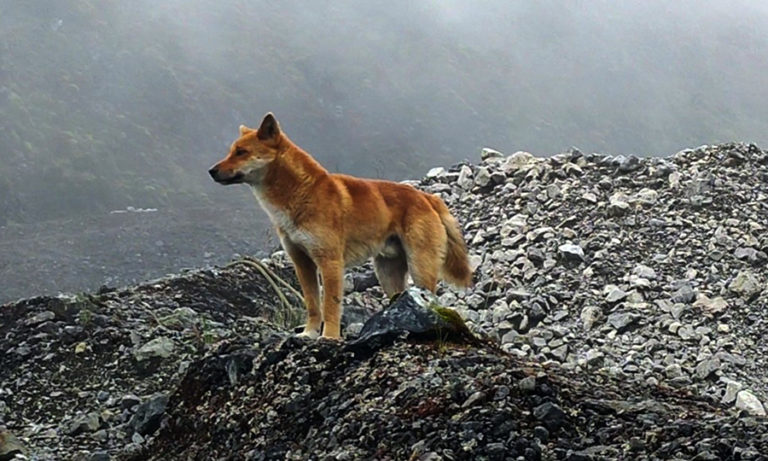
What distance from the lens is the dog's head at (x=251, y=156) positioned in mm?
8828

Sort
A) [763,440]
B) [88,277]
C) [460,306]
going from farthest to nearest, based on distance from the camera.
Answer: [88,277], [460,306], [763,440]

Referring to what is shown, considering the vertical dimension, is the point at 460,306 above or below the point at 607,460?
below

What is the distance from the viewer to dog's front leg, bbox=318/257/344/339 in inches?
349

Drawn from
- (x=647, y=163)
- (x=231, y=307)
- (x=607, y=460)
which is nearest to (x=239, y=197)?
(x=647, y=163)

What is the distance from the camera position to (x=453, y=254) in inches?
402

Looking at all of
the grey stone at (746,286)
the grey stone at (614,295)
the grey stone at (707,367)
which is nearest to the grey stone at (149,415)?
the grey stone at (707,367)

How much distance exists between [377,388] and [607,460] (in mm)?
1597

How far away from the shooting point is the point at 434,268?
9.75 metres

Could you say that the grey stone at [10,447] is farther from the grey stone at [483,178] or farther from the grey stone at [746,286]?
the grey stone at [483,178]

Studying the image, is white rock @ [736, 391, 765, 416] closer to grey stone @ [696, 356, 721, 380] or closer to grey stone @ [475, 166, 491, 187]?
grey stone @ [696, 356, 721, 380]

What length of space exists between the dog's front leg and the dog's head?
866 millimetres

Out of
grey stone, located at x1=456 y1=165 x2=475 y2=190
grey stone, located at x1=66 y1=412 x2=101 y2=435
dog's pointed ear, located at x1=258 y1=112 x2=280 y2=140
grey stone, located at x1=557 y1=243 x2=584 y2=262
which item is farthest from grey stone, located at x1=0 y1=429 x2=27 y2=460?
grey stone, located at x1=456 y1=165 x2=475 y2=190

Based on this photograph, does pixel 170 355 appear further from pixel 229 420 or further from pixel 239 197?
pixel 239 197

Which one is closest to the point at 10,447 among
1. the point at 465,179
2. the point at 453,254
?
the point at 453,254
